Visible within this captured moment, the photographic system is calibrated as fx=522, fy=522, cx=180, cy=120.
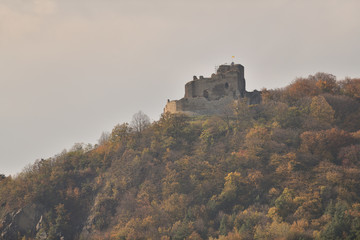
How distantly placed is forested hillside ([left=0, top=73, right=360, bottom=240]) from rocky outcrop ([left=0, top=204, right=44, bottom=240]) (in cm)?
13

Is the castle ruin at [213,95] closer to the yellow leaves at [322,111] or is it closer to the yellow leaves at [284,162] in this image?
the yellow leaves at [322,111]

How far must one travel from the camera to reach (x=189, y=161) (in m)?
65.5

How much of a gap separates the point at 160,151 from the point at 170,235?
15.7 metres

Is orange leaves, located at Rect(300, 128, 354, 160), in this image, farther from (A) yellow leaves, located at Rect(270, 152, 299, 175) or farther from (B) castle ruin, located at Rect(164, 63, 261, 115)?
(B) castle ruin, located at Rect(164, 63, 261, 115)

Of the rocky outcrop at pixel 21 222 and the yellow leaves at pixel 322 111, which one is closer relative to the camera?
the rocky outcrop at pixel 21 222

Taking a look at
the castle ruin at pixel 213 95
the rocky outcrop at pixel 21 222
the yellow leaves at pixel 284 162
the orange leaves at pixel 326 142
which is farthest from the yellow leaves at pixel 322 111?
the rocky outcrop at pixel 21 222

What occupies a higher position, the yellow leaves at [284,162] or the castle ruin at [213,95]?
the castle ruin at [213,95]

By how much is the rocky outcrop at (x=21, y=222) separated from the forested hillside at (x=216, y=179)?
0.42 feet

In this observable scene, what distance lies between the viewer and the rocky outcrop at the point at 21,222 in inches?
2549

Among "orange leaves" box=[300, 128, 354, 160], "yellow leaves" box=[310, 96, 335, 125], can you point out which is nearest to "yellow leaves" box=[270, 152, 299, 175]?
"orange leaves" box=[300, 128, 354, 160]

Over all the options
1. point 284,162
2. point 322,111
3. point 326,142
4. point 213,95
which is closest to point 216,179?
point 284,162

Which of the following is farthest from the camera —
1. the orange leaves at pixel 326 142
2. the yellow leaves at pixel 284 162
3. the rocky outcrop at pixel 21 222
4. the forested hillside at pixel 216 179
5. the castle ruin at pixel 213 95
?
the castle ruin at pixel 213 95

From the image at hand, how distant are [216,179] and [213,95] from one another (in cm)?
1866

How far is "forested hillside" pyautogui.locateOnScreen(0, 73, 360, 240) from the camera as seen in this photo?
54.4 meters
